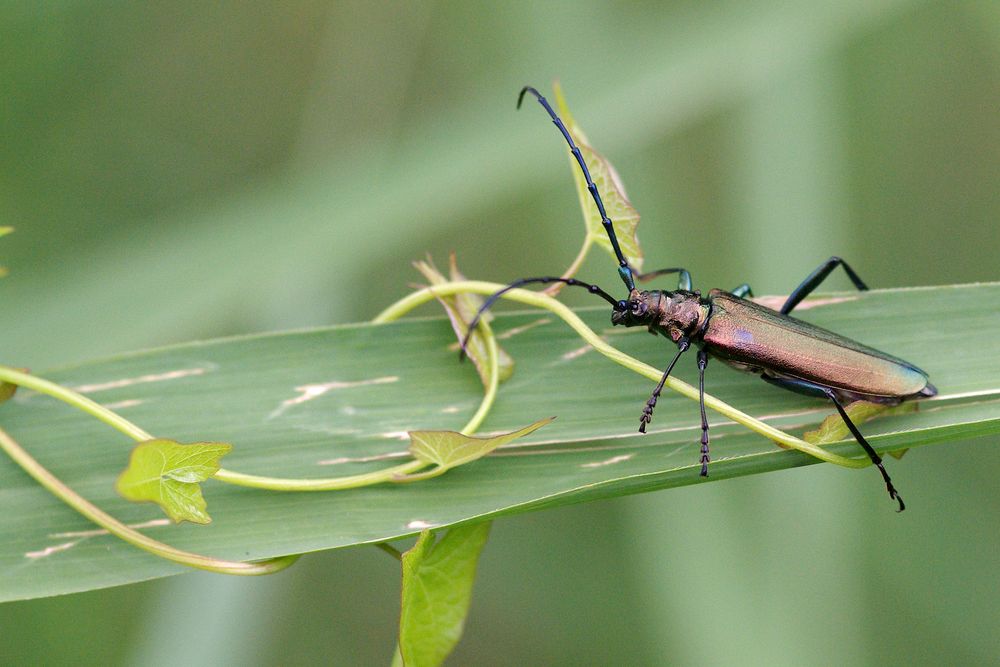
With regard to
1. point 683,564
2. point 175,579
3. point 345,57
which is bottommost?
point 683,564

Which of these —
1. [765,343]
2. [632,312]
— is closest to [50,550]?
[632,312]

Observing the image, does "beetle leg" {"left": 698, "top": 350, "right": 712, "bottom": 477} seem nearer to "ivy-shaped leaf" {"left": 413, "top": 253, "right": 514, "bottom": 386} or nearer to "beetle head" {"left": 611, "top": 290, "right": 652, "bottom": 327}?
"beetle head" {"left": 611, "top": 290, "right": 652, "bottom": 327}

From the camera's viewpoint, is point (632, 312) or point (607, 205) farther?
point (632, 312)

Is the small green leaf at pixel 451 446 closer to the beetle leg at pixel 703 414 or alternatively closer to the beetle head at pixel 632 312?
the beetle leg at pixel 703 414

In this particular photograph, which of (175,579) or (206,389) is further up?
(206,389)

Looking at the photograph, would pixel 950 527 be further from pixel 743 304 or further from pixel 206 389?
pixel 206 389

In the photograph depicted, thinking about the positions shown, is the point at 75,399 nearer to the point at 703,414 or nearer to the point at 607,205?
the point at 607,205

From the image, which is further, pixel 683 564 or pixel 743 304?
pixel 683 564

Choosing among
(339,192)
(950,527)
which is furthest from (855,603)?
(339,192)
